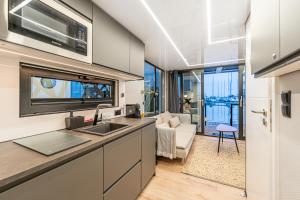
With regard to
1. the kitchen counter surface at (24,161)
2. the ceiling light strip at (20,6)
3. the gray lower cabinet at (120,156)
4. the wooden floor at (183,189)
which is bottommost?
the wooden floor at (183,189)

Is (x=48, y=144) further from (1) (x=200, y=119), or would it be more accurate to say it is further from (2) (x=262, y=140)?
(1) (x=200, y=119)

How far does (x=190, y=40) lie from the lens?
238 cm

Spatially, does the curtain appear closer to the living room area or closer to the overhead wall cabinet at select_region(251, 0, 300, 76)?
the living room area

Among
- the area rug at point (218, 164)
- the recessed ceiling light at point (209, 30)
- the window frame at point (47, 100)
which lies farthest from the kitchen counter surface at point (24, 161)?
the area rug at point (218, 164)

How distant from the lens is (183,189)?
1914mm

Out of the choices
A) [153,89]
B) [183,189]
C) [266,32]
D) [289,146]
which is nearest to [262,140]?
[289,146]

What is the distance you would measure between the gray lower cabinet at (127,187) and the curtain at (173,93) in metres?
3.52

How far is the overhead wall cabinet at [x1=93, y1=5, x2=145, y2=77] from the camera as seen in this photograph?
1.43m

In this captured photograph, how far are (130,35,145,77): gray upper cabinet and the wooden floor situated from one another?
170 centimetres

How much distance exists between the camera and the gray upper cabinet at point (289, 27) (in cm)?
46

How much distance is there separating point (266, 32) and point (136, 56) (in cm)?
169

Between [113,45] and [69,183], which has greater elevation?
[113,45]

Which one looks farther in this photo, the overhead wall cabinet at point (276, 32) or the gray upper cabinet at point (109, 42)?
the gray upper cabinet at point (109, 42)

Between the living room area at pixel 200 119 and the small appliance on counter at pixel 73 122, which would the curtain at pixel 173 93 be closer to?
the living room area at pixel 200 119
